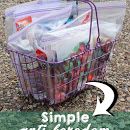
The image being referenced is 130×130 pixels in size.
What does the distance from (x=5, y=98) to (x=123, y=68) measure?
675mm

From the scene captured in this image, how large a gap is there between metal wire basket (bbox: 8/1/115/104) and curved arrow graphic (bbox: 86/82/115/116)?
0.07m

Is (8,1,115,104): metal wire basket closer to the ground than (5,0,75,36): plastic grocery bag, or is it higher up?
closer to the ground

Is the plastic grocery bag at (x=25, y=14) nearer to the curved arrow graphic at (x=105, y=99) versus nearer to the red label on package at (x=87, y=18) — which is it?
the red label on package at (x=87, y=18)

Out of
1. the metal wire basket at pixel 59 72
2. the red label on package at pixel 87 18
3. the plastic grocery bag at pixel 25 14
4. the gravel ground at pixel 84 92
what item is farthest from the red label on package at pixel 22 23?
the gravel ground at pixel 84 92

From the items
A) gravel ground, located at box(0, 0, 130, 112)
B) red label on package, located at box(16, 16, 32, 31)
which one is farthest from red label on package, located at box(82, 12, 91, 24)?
gravel ground, located at box(0, 0, 130, 112)

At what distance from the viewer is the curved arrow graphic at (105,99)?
183 centimetres

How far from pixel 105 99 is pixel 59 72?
289mm

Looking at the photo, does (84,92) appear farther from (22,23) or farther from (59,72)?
(22,23)

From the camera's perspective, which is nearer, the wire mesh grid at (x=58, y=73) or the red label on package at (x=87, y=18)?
the wire mesh grid at (x=58, y=73)

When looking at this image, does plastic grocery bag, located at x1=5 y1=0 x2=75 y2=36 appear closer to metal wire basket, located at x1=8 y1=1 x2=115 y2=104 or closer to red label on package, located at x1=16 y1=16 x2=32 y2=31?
red label on package, located at x1=16 y1=16 x2=32 y2=31

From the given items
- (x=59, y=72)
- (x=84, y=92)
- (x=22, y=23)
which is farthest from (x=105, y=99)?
(x=22, y=23)

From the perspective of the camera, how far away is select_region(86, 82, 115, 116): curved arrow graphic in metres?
1.83

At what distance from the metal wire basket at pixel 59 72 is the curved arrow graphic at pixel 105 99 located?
67mm

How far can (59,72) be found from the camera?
1729mm
